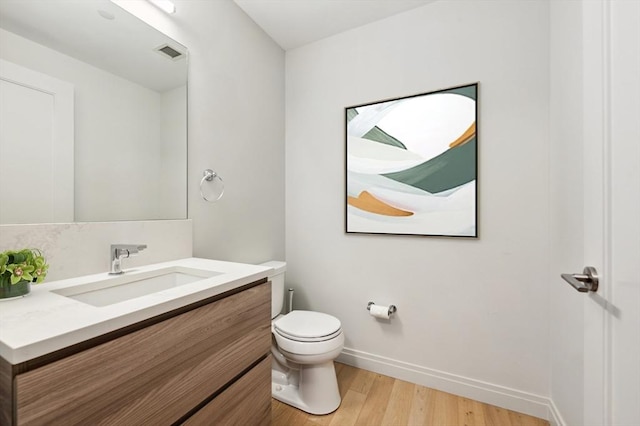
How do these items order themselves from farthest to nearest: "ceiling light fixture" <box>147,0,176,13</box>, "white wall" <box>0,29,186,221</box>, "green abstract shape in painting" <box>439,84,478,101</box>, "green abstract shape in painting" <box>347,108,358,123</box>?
"green abstract shape in painting" <box>347,108,358,123</box>
"green abstract shape in painting" <box>439,84,478,101</box>
"ceiling light fixture" <box>147,0,176,13</box>
"white wall" <box>0,29,186,221</box>

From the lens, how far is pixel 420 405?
1.59 m

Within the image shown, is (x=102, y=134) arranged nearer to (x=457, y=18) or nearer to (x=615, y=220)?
(x=615, y=220)

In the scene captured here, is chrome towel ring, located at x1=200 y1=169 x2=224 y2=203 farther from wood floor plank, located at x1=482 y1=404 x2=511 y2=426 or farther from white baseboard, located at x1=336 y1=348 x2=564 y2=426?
wood floor plank, located at x1=482 y1=404 x2=511 y2=426

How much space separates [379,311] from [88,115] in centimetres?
184

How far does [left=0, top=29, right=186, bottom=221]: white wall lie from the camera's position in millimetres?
1025

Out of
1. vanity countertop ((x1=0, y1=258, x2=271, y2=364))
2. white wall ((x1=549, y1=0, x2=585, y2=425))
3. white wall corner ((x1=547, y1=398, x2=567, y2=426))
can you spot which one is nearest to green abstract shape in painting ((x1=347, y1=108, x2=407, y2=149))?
white wall ((x1=549, y1=0, x2=585, y2=425))

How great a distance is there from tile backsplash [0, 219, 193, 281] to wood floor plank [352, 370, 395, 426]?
1.30 m

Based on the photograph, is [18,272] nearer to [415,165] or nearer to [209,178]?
[209,178]

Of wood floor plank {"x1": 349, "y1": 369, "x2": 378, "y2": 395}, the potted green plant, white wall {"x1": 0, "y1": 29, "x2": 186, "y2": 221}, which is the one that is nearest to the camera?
the potted green plant

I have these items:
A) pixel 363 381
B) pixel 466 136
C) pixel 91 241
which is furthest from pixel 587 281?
pixel 91 241

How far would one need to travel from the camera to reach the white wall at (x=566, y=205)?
1.06 m

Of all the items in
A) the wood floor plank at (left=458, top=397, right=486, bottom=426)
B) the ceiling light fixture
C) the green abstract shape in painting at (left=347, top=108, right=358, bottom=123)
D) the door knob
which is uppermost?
the ceiling light fixture

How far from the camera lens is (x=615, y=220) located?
69 centimetres

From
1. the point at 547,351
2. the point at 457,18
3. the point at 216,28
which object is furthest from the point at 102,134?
the point at 547,351
